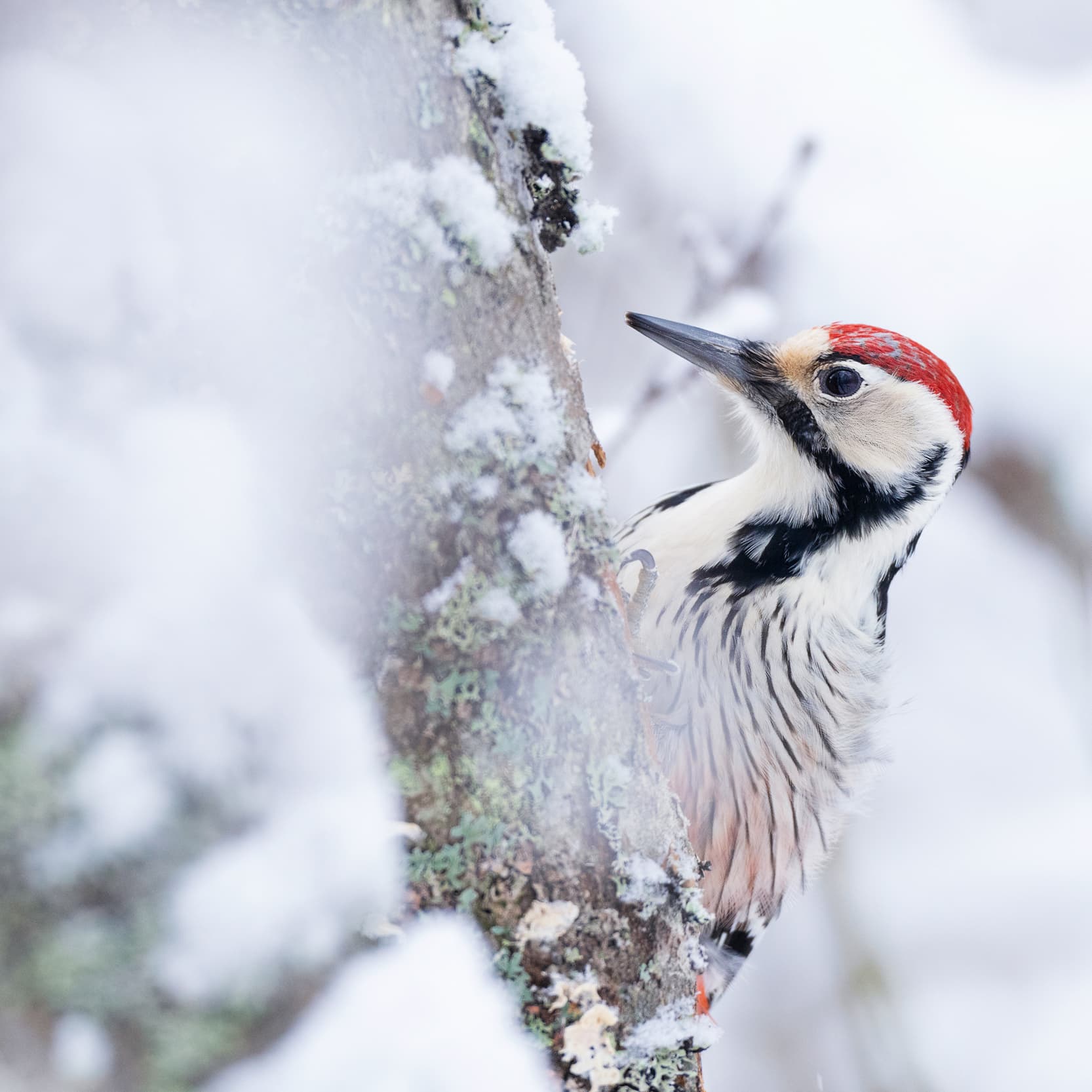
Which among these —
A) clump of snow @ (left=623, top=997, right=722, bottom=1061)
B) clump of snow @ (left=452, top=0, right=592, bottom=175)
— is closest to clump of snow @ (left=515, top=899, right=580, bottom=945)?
clump of snow @ (left=623, top=997, right=722, bottom=1061)

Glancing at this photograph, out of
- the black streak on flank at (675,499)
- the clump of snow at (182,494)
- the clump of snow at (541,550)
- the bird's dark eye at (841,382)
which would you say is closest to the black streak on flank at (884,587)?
the bird's dark eye at (841,382)

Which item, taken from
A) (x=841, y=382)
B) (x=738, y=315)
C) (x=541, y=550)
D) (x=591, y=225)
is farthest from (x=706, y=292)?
(x=541, y=550)

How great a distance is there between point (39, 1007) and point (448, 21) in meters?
0.90

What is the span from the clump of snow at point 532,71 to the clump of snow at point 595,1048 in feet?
2.93

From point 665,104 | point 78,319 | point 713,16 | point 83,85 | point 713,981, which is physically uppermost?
point 713,16

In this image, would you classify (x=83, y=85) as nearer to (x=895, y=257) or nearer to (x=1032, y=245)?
(x=895, y=257)

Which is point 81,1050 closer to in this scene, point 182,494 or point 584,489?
point 182,494

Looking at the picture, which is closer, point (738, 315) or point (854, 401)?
point (854, 401)

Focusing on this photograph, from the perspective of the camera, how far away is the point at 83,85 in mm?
740

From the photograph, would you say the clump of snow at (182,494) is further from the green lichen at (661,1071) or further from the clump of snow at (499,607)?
the green lichen at (661,1071)

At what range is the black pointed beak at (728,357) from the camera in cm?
213

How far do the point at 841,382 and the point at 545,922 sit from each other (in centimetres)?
150

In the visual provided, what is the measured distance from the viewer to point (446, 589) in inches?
36.6

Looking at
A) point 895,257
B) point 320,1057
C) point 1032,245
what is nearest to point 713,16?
point 895,257
